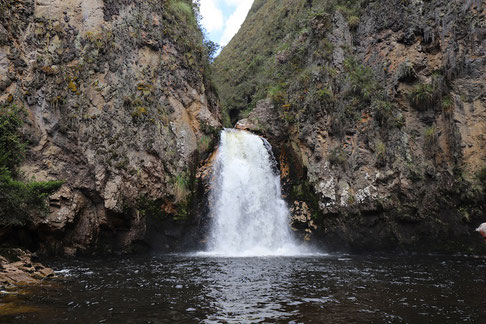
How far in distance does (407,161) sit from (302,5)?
2217 centimetres

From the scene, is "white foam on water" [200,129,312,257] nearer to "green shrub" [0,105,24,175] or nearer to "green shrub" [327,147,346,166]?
"green shrub" [327,147,346,166]

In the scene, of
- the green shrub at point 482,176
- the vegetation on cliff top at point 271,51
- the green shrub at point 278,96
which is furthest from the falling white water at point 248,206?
the green shrub at point 482,176

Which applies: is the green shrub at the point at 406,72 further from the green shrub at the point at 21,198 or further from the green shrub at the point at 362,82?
the green shrub at the point at 21,198

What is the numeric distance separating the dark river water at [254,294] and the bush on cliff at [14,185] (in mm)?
2140

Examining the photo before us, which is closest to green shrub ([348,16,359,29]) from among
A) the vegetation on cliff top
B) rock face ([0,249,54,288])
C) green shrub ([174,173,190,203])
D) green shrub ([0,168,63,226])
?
the vegetation on cliff top

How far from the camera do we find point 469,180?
44.9ft

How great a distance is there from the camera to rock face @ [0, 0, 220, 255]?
12680 mm

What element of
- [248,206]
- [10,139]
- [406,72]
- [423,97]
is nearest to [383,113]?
[423,97]

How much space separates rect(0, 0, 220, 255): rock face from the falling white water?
1.66m

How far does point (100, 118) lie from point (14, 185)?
4.94 m

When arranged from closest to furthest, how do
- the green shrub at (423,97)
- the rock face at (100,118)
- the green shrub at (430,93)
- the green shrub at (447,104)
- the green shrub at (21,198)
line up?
the green shrub at (21,198)
the rock face at (100,118)
the green shrub at (447,104)
the green shrub at (430,93)
the green shrub at (423,97)

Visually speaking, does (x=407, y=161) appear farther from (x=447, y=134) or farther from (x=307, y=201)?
(x=307, y=201)

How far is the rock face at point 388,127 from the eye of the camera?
563 inches

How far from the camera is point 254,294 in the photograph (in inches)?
275
